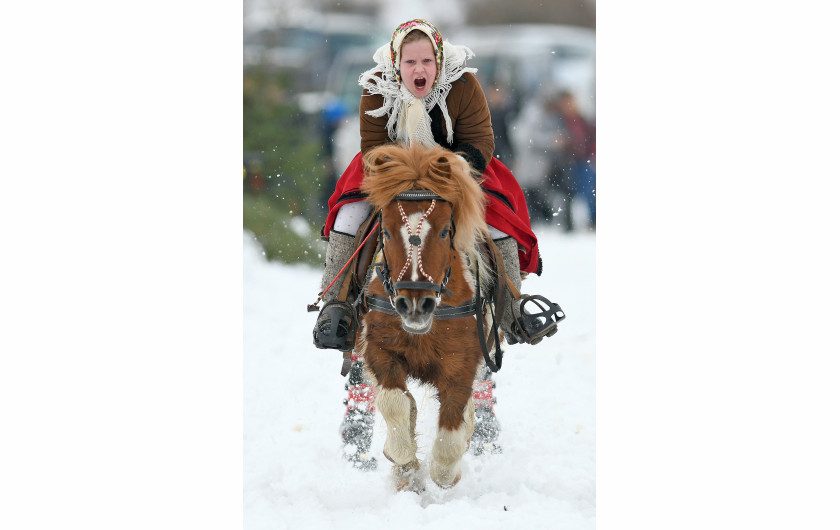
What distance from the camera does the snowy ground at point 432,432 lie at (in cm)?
455

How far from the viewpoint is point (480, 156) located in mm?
4316

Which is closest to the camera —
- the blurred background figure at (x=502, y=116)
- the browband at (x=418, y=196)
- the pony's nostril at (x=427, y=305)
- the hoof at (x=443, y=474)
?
the pony's nostril at (x=427, y=305)

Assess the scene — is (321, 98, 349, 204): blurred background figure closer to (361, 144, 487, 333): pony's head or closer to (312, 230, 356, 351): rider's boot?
(312, 230, 356, 351): rider's boot

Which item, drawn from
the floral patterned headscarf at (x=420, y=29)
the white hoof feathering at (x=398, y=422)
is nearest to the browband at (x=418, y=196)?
the floral patterned headscarf at (x=420, y=29)

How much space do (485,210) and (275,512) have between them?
2.03 m

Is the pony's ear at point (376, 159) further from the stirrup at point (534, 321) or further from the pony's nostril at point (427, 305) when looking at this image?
the stirrup at point (534, 321)

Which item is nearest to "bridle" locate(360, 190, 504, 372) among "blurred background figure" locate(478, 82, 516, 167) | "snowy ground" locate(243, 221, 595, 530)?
"snowy ground" locate(243, 221, 595, 530)

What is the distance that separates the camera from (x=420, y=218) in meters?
3.79

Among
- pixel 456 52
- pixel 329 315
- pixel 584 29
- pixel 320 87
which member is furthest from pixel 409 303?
pixel 320 87

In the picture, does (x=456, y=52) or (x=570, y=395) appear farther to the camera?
(x=570, y=395)

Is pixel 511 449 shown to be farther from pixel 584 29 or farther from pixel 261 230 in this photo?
pixel 261 230

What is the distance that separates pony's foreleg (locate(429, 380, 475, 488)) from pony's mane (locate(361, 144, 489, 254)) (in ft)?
2.81

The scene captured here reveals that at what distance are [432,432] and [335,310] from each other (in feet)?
4.28

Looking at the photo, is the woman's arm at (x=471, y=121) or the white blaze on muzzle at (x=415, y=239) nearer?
the white blaze on muzzle at (x=415, y=239)
